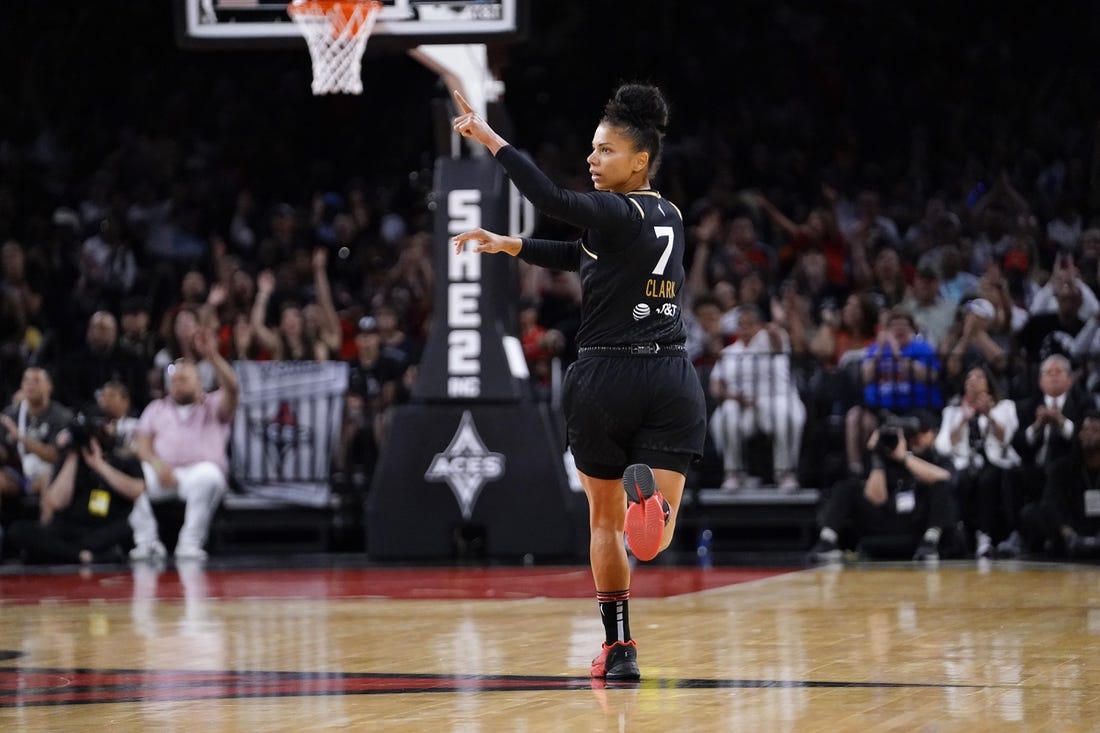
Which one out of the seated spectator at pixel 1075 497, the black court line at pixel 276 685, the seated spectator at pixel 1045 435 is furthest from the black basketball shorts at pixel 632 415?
the seated spectator at pixel 1045 435

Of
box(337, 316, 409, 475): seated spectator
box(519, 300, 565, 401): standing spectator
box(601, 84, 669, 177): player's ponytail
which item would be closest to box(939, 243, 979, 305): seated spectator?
box(519, 300, 565, 401): standing spectator

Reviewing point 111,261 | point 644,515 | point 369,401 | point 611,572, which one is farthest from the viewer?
point 111,261

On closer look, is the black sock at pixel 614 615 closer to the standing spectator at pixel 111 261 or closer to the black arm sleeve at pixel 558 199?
the black arm sleeve at pixel 558 199

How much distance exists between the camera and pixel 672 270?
620cm

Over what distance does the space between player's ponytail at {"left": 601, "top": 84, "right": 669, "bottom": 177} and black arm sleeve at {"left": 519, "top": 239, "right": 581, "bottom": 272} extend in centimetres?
45

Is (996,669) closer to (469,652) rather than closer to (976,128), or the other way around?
(469,652)

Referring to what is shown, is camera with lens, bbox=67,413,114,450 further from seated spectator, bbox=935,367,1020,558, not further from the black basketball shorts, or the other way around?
the black basketball shorts

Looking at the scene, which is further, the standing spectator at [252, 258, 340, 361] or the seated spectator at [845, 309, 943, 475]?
the standing spectator at [252, 258, 340, 361]

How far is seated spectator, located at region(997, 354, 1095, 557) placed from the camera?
12.5m

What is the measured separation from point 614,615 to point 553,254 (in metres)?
1.35

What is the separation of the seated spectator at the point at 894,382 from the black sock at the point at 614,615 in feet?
24.7

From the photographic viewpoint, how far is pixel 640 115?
6191 millimetres

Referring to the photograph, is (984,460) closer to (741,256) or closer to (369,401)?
(741,256)

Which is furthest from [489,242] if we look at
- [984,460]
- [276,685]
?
[984,460]
